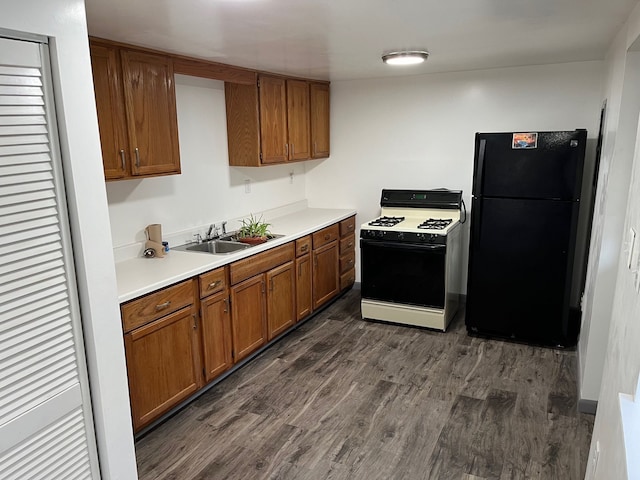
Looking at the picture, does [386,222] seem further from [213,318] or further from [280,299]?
[213,318]

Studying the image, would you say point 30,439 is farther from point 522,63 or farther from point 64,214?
point 522,63

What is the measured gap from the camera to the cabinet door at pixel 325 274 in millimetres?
4309

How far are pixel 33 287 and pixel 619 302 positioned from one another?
200cm

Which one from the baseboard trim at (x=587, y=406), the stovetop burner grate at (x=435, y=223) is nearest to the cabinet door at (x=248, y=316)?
the stovetop burner grate at (x=435, y=223)

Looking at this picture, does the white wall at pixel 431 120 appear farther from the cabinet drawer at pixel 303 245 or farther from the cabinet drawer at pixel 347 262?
the cabinet drawer at pixel 303 245

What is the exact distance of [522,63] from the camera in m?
3.90

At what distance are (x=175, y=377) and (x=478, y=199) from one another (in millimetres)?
2533

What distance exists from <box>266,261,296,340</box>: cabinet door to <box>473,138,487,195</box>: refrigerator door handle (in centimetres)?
157

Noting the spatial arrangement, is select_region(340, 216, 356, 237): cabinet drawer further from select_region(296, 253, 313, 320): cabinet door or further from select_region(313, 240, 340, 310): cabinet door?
select_region(296, 253, 313, 320): cabinet door

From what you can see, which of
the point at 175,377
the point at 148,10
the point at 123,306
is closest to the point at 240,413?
the point at 175,377

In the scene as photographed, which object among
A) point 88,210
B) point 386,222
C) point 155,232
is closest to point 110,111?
point 155,232

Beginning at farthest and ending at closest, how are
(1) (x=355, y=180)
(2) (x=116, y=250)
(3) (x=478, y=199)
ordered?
(1) (x=355, y=180), (3) (x=478, y=199), (2) (x=116, y=250)

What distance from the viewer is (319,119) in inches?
186

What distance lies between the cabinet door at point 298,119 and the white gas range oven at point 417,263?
0.95 meters
